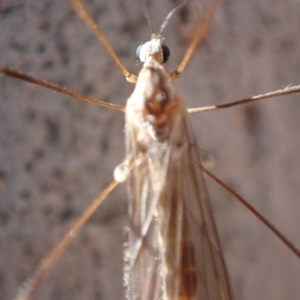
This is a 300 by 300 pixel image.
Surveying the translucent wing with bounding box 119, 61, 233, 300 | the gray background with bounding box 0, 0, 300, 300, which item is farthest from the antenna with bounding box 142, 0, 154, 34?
the translucent wing with bounding box 119, 61, 233, 300

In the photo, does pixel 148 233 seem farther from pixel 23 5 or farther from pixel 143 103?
pixel 23 5

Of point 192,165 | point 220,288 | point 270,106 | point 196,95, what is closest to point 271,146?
point 270,106

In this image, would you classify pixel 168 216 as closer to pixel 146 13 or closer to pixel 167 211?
pixel 167 211

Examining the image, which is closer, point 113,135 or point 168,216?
point 168,216

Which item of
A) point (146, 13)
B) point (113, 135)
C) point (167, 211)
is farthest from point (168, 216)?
point (146, 13)

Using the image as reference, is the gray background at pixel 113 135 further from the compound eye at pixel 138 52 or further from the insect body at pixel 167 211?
the insect body at pixel 167 211

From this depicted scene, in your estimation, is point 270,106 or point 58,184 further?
point 270,106
